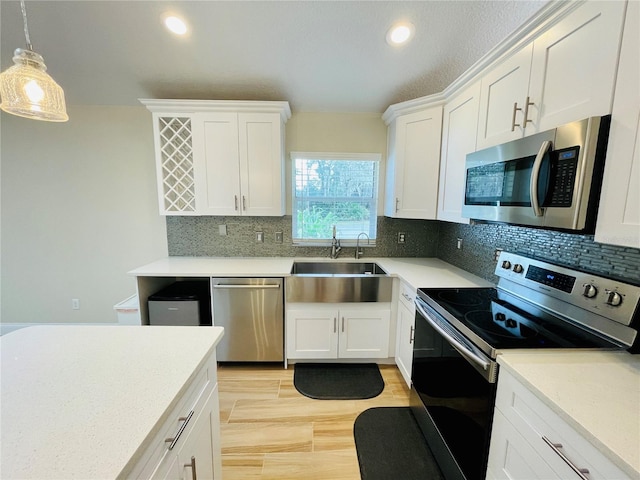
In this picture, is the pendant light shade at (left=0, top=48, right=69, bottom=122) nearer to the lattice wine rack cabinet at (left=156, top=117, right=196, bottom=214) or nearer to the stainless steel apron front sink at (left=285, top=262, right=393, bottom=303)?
the lattice wine rack cabinet at (left=156, top=117, right=196, bottom=214)

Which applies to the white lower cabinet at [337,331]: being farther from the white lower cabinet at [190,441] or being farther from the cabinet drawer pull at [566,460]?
the cabinet drawer pull at [566,460]

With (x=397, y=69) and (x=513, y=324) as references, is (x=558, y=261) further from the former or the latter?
(x=397, y=69)

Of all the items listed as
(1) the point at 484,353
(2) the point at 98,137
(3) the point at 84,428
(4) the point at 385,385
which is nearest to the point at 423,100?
(1) the point at 484,353

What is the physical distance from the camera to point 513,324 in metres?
1.27

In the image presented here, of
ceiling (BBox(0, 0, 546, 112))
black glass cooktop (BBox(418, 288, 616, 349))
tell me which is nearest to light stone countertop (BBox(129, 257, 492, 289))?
black glass cooktop (BBox(418, 288, 616, 349))

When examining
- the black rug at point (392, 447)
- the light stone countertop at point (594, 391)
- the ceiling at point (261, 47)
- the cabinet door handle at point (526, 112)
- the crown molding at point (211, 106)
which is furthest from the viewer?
the crown molding at point (211, 106)

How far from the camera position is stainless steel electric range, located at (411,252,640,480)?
3.46 feet

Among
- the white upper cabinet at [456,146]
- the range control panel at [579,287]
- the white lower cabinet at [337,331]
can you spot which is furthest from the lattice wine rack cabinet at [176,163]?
the range control panel at [579,287]

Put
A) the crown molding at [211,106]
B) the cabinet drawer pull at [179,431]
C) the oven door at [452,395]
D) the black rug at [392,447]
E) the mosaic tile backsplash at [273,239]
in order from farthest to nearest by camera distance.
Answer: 1. the mosaic tile backsplash at [273,239]
2. the crown molding at [211,106]
3. the black rug at [392,447]
4. the oven door at [452,395]
5. the cabinet drawer pull at [179,431]

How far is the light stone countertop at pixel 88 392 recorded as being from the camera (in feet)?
1.79

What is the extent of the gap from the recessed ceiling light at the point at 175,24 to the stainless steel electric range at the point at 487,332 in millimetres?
2518

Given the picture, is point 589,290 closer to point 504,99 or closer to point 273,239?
point 504,99

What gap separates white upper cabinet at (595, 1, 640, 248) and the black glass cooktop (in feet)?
1.53

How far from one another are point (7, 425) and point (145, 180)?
2.64 meters
